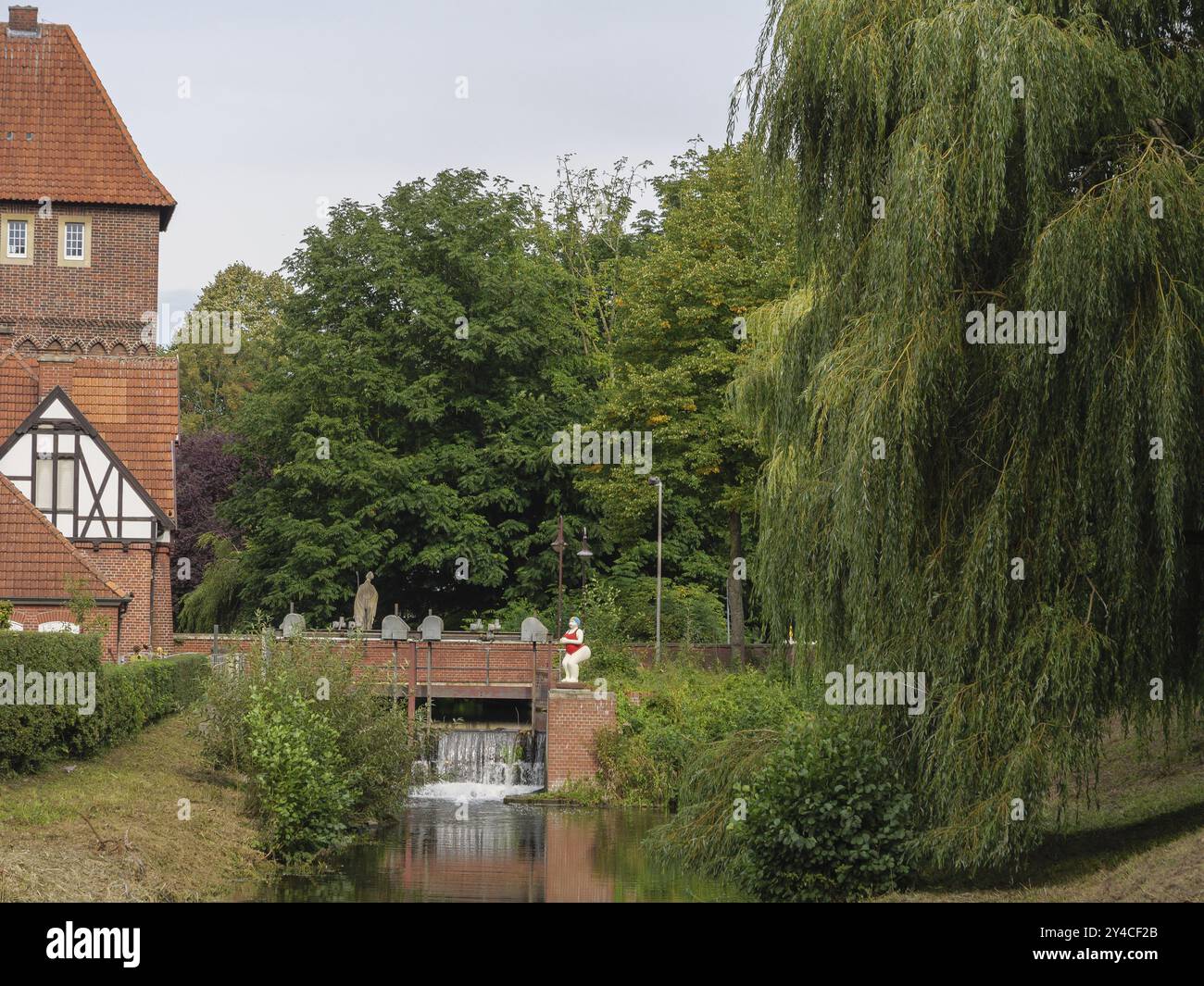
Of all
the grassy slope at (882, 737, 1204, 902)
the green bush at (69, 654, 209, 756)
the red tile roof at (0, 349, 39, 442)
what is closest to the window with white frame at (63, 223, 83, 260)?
the red tile roof at (0, 349, 39, 442)

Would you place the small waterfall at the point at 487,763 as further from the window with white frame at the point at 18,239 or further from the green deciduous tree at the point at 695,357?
the window with white frame at the point at 18,239

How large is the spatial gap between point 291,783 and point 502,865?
285 cm

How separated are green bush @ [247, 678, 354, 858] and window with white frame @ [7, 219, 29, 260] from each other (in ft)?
62.7

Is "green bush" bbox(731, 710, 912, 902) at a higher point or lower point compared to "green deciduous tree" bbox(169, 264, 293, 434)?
lower

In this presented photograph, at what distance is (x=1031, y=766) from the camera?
1312cm

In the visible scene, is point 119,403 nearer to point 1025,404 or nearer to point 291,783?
point 291,783

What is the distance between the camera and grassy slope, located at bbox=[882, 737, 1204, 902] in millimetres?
12664

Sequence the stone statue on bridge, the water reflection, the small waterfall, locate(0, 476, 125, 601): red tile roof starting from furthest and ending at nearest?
the stone statue on bridge
the small waterfall
locate(0, 476, 125, 601): red tile roof
the water reflection

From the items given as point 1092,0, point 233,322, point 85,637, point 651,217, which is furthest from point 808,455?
point 233,322

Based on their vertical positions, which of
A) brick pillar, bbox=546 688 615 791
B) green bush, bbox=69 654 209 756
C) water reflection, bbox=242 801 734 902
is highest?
green bush, bbox=69 654 209 756

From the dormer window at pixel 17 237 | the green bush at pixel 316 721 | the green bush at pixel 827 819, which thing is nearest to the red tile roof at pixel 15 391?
the dormer window at pixel 17 237

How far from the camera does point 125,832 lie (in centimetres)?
1570

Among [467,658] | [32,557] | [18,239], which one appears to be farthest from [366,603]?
[18,239]

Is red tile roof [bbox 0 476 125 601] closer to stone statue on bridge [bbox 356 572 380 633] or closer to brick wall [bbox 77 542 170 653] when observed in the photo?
brick wall [bbox 77 542 170 653]
